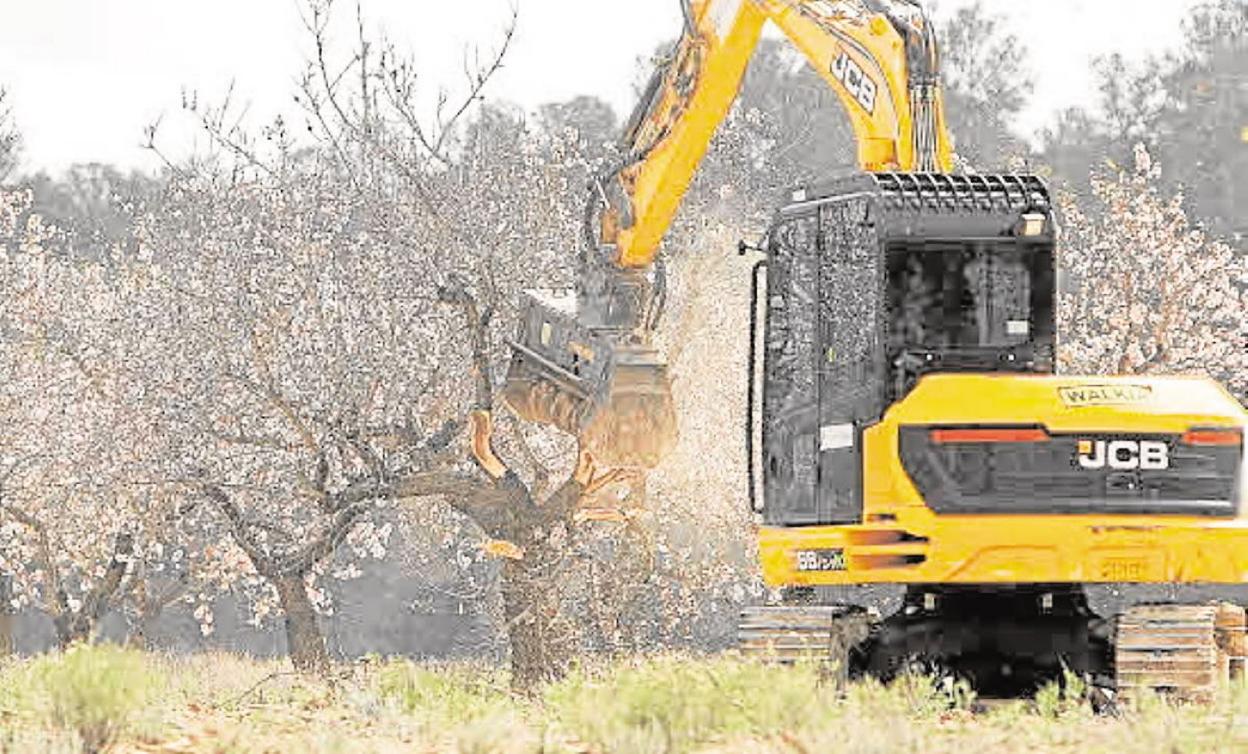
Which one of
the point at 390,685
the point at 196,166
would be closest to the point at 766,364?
the point at 390,685

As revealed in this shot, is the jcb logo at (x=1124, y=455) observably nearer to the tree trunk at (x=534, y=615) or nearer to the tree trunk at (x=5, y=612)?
the tree trunk at (x=534, y=615)

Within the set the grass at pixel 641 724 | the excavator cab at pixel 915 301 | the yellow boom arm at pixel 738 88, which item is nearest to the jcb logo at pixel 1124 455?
the excavator cab at pixel 915 301

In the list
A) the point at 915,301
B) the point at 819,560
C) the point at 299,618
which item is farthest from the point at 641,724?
the point at 299,618

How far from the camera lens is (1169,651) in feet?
42.2

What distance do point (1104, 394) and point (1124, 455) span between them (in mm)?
332

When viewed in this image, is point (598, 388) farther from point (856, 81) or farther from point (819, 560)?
point (819, 560)

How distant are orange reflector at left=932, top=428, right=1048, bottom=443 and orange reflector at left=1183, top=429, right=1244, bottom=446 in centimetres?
77

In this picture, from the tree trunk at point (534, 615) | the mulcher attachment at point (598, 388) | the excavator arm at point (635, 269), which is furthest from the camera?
the tree trunk at point (534, 615)

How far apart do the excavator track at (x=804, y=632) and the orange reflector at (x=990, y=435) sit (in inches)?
50.1

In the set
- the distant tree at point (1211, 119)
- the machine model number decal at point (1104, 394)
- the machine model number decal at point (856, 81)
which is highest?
the distant tree at point (1211, 119)

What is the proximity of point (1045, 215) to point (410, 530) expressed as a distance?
19863 millimetres

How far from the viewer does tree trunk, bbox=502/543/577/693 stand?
23562mm

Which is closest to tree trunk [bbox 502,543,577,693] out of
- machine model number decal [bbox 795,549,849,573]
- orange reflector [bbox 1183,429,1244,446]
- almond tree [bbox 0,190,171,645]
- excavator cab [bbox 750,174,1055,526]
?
almond tree [bbox 0,190,171,645]

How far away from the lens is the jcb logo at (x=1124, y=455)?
13211 millimetres
